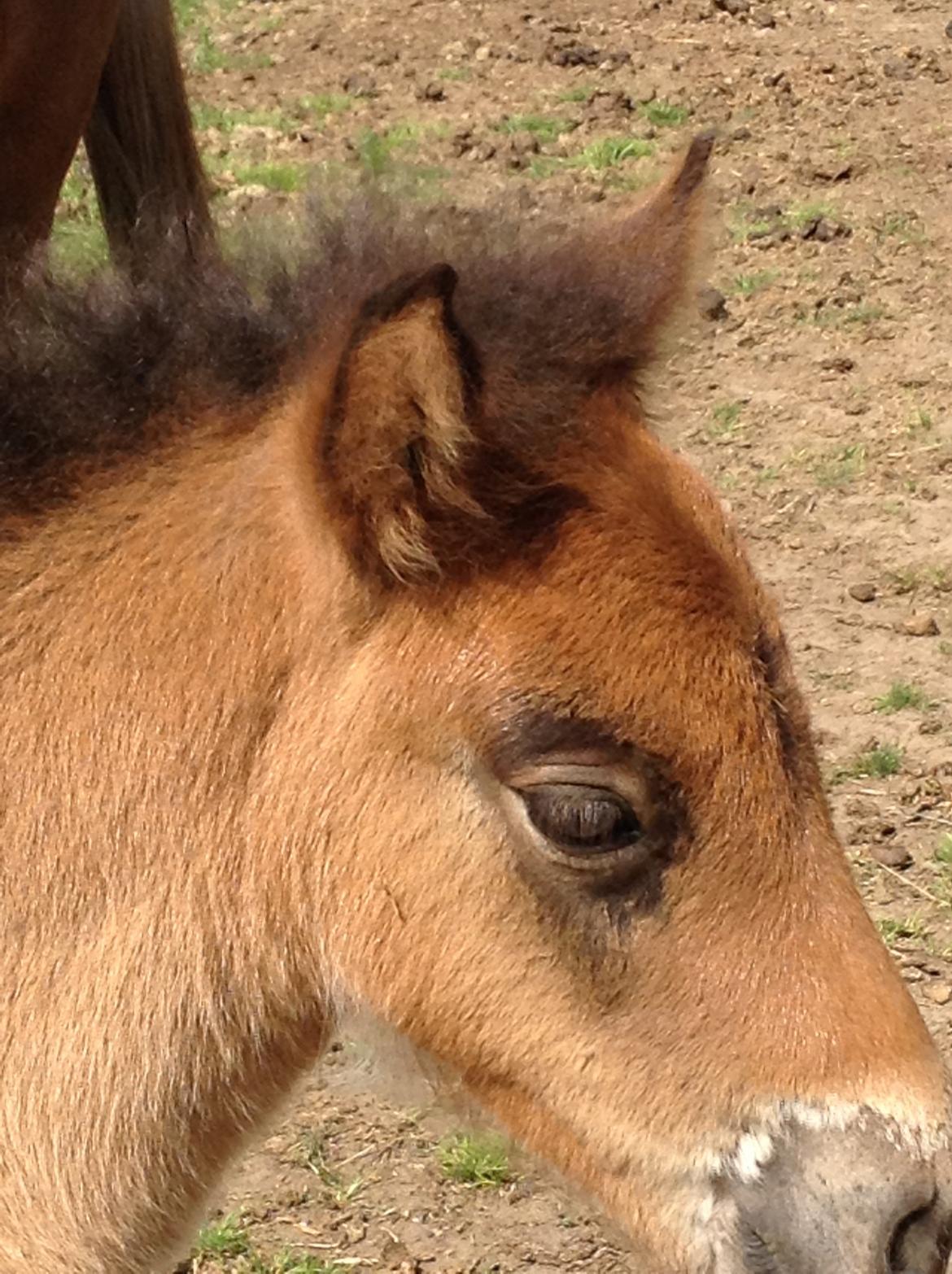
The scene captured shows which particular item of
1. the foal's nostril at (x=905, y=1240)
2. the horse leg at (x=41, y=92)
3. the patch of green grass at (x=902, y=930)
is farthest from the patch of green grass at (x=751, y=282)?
the foal's nostril at (x=905, y=1240)

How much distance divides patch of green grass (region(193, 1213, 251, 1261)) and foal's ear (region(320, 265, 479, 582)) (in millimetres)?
1896

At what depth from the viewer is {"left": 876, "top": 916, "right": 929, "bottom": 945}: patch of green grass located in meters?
4.25

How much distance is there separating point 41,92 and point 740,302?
3.41 m

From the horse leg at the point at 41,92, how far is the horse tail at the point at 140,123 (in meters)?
0.23

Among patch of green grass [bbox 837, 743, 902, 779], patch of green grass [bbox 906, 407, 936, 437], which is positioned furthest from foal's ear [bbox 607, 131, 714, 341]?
patch of green grass [bbox 906, 407, 936, 437]

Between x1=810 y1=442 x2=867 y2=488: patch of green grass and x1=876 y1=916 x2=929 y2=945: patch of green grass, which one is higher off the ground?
x1=810 y1=442 x2=867 y2=488: patch of green grass

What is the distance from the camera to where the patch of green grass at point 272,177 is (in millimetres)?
7844

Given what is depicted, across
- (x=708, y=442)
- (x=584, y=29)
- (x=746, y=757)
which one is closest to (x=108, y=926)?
(x=746, y=757)

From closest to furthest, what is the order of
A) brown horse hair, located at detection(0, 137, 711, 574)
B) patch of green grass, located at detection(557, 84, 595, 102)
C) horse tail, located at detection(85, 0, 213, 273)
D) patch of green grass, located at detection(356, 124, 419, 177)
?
brown horse hair, located at detection(0, 137, 711, 574) → horse tail, located at detection(85, 0, 213, 273) → patch of green grass, located at detection(356, 124, 419, 177) → patch of green grass, located at detection(557, 84, 595, 102)

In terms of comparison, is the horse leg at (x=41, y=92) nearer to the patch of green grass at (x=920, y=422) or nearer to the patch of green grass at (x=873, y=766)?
the patch of green grass at (x=873, y=766)

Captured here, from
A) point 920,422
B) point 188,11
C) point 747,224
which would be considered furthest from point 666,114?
point 188,11

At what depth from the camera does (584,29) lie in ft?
32.5

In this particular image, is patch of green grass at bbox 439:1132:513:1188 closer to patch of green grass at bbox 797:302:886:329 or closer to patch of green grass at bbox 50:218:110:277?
patch of green grass at bbox 50:218:110:277

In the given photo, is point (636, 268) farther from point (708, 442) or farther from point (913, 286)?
point (913, 286)
